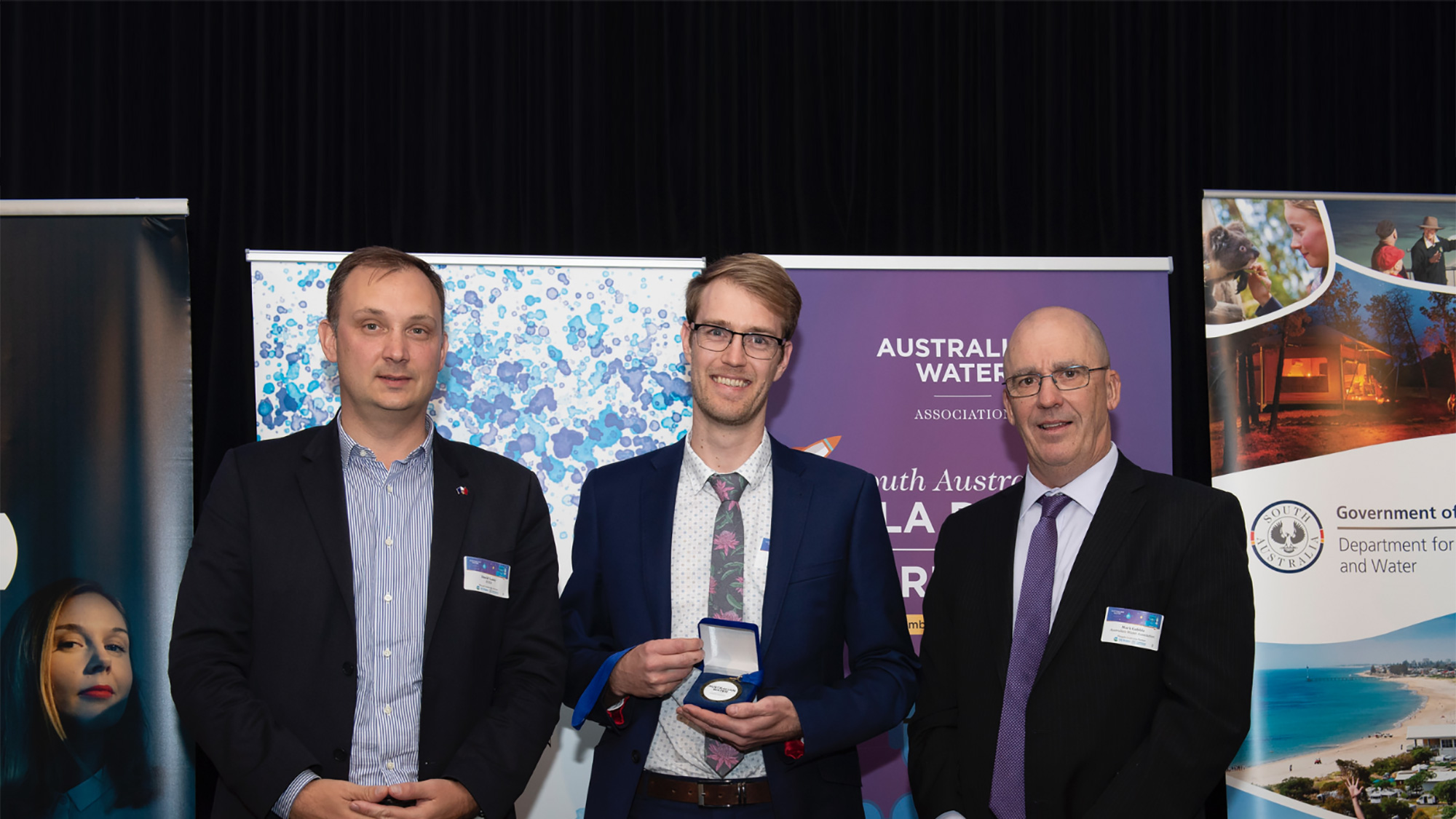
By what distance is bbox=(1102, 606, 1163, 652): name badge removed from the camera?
2055 millimetres

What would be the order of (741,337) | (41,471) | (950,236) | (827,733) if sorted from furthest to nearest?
(950,236)
(41,471)
(741,337)
(827,733)

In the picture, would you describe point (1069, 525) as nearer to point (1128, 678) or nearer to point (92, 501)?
point (1128, 678)

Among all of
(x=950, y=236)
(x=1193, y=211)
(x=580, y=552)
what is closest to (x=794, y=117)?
(x=950, y=236)

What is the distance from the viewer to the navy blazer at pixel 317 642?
1948mm

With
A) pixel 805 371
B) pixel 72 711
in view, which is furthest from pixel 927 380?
pixel 72 711

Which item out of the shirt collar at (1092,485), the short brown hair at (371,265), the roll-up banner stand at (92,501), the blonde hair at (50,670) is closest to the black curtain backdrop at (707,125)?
the roll-up banner stand at (92,501)

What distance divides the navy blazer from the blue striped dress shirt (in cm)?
4

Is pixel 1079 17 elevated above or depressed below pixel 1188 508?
above

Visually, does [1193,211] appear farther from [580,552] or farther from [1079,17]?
[580,552]

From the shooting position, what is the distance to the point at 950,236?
445 cm

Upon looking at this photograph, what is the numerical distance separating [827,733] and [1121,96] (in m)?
3.81

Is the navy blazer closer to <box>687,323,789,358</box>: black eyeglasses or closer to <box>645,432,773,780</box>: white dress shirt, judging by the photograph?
<box>645,432,773,780</box>: white dress shirt

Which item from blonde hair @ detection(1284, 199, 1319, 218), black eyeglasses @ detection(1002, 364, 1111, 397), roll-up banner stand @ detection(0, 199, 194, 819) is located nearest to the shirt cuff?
black eyeglasses @ detection(1002, 364, 1111, 397)

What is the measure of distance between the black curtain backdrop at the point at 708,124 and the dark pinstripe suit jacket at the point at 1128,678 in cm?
250
